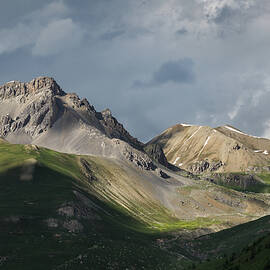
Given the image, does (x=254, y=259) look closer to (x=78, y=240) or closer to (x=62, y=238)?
(x=78, y=240)

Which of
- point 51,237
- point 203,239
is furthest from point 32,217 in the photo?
point 203,239

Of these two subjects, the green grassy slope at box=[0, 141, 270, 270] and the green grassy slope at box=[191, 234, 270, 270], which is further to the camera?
the green grassy slope at box=[0, 141, 270, 270]

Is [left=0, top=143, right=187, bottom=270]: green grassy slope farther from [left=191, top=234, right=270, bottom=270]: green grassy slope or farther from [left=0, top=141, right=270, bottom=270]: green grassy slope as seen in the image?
[left=191, top=234, right=270, bottom=270]: green grassy slope

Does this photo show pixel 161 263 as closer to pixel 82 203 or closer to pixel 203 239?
pixel 203 239

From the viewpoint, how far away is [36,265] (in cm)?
10194

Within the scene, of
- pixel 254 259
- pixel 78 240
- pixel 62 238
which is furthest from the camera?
pixel 62 238

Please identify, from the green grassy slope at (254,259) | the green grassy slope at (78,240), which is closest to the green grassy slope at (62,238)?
the green grassy slope at (78,240)

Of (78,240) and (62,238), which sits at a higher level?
(62,238)

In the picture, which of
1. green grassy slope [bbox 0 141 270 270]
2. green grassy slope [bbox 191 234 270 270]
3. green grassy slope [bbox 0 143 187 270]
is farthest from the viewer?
green grassy slope [bbox 0 141 270 270]

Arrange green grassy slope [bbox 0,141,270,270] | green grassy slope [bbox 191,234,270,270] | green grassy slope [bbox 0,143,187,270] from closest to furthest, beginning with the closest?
green grassy slope [bbox 191,234,270,270]
green grassy slope [bbox 0,143,187,270]
green grassy slope [bbox 0,141,270,270]

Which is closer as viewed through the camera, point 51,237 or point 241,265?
point 241,265

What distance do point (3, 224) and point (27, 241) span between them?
71.9 feet

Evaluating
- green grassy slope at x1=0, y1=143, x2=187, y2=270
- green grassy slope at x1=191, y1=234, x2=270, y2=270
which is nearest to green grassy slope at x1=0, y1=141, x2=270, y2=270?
green grassy slope at x1=0, y1=143, x2=187, y2=270

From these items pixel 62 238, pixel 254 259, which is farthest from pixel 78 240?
pixel 254 259
